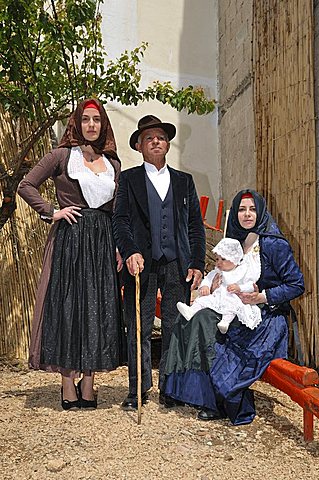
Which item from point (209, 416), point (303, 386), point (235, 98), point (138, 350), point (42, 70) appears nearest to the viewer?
point (303, 386)

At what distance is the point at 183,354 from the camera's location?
333 centimetres

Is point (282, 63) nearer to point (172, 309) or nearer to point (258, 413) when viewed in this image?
point (172, 309)

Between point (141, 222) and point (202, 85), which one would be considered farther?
point (202, 85)

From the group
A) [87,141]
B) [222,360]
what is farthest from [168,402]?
[87,141]

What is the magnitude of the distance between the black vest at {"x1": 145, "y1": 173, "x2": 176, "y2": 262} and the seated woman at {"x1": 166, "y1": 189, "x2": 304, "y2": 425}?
0.37 m

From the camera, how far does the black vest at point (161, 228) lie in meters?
3.37

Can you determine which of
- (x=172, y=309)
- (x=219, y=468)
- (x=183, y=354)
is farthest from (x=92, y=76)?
(x=219, y=468)

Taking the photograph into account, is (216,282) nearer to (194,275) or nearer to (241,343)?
(194,275)

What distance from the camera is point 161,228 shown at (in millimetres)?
3367

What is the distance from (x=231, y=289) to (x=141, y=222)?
1.98 feet

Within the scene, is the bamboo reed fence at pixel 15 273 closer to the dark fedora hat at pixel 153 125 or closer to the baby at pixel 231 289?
the dark fedora hat at pixel 153 125

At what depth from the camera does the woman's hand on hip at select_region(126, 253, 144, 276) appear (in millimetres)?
3227

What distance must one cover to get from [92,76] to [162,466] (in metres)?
2.70

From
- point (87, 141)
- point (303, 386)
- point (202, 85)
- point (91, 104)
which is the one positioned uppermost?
point (202, 85)
